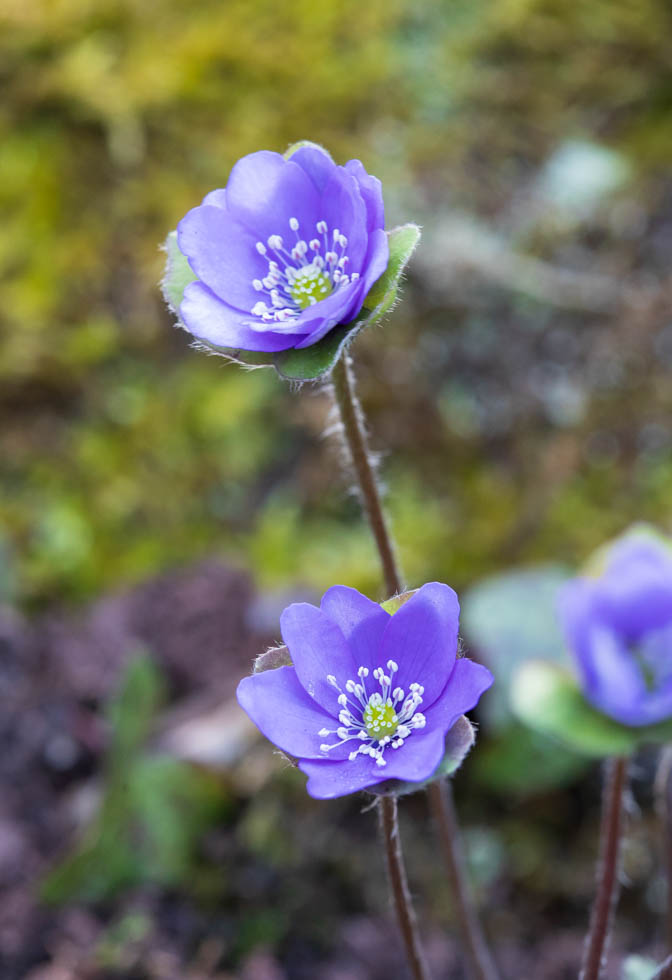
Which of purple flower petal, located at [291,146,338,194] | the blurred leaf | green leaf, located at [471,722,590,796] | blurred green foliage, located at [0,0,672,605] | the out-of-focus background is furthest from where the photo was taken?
blurred green foliage, located at [0,0,672,605]

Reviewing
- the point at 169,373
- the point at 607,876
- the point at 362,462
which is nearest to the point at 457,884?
the point at 607,876

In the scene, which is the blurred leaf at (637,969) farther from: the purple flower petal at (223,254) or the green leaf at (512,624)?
the purple flower petal at (223,254)

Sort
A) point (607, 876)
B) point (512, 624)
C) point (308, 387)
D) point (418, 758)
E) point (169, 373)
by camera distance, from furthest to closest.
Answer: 1. point (169, 373)
2. point (308, 387)
3. point (512, 624)
4. point (607, 876)
5. point (418, 758)

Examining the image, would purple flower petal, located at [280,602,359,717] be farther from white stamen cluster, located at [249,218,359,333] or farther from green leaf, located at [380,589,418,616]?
white stamen cluster, located at [249,218,359,333]

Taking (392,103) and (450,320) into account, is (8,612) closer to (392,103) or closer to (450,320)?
(450,320)

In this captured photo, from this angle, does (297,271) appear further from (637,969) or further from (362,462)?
(637,969)

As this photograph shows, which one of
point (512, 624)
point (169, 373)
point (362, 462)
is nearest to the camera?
point (362, 462)

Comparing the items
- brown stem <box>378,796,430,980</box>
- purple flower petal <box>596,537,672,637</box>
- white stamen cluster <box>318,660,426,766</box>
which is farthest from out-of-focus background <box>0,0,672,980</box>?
white stamen cluster <box>318,660,426,766</box>
